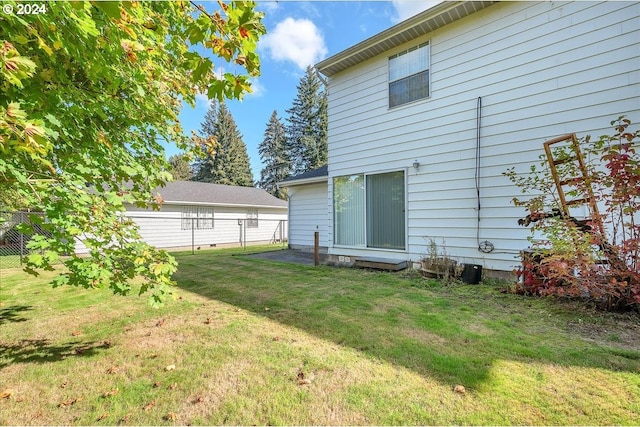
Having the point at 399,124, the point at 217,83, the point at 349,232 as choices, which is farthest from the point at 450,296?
the point at 217,83

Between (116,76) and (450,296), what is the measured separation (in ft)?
15.7

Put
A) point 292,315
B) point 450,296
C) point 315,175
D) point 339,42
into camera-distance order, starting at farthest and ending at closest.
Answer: point 315,175 < point 339,42 < point 450,296 < point 292,315

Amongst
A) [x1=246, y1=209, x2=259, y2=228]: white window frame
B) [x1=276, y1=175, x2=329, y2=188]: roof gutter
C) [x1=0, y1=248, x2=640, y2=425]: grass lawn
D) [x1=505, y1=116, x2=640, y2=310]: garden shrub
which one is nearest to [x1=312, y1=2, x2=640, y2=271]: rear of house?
[x1=505, y1=116, x2=640, y2=310]: garden shrub

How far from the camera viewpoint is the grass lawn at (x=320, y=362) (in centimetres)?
194

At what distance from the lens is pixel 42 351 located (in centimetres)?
290

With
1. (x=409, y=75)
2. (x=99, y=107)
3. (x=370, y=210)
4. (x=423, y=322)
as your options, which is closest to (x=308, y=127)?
(x=409, y=75)

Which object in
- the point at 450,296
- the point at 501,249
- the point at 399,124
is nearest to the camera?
the point at 450,296

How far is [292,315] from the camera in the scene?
149 inches

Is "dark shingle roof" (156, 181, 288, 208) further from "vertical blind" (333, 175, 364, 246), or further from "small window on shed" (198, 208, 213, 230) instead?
"vertical blind" (333, 175, 364, 246)

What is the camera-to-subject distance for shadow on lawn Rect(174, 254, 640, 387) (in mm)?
2551

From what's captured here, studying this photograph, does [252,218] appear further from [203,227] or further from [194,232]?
[194,232]

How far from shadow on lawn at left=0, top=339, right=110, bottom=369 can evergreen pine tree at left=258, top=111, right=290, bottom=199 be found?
3103cm

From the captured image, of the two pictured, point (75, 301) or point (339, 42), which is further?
point (339, 42)

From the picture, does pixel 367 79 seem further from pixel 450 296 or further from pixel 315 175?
pixel 450 296
